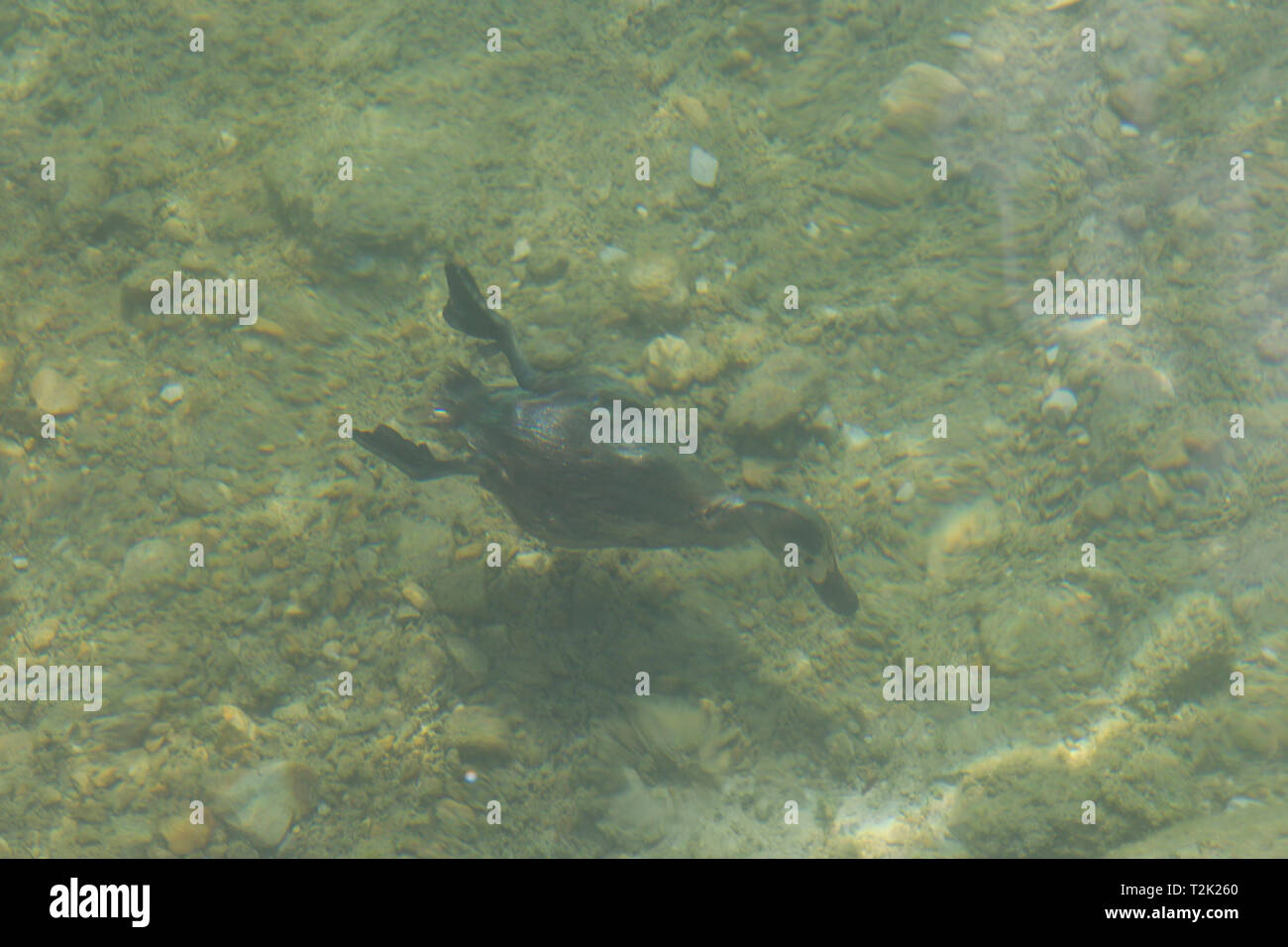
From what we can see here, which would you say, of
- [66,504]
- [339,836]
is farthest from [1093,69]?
[66,504]

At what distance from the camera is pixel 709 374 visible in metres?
4.42

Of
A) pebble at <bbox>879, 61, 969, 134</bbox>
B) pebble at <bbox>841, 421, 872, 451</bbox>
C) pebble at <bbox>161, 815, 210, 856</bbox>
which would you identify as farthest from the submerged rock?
pebble at <bbox>161, 815, 210, 856</bbox>

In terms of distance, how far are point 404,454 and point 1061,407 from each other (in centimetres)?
365

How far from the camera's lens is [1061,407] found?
4277 millimetres

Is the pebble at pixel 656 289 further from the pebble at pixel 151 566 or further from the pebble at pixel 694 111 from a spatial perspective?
the pebble at pixel 151 566

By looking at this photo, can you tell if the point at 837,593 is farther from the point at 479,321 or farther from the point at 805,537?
the point at 479,321

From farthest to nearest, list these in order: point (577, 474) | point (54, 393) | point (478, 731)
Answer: point (54, 393) → point (478, 731) → point (577, 474)

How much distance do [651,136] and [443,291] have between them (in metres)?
1.72

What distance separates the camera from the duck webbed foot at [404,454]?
366 cm

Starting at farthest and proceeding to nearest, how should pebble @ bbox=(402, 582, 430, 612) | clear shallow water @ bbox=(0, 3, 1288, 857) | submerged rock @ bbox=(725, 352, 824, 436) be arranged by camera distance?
submerged rock @ bbox=(725, 352, 824, 436) → pebble @ bbox=(402, 582, 430, 612) → clear shallow water @ bbox=(0, 3, 1288, 857)

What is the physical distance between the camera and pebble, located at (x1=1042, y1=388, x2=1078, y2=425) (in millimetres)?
4273

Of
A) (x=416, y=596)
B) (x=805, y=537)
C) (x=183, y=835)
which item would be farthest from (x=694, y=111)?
(x=183, y=835)

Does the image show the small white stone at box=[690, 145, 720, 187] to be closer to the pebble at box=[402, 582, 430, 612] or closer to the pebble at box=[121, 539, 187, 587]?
the pebble at box=[402, 582, 430, 612]

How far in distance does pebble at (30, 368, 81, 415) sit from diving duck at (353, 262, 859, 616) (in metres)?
2.03
